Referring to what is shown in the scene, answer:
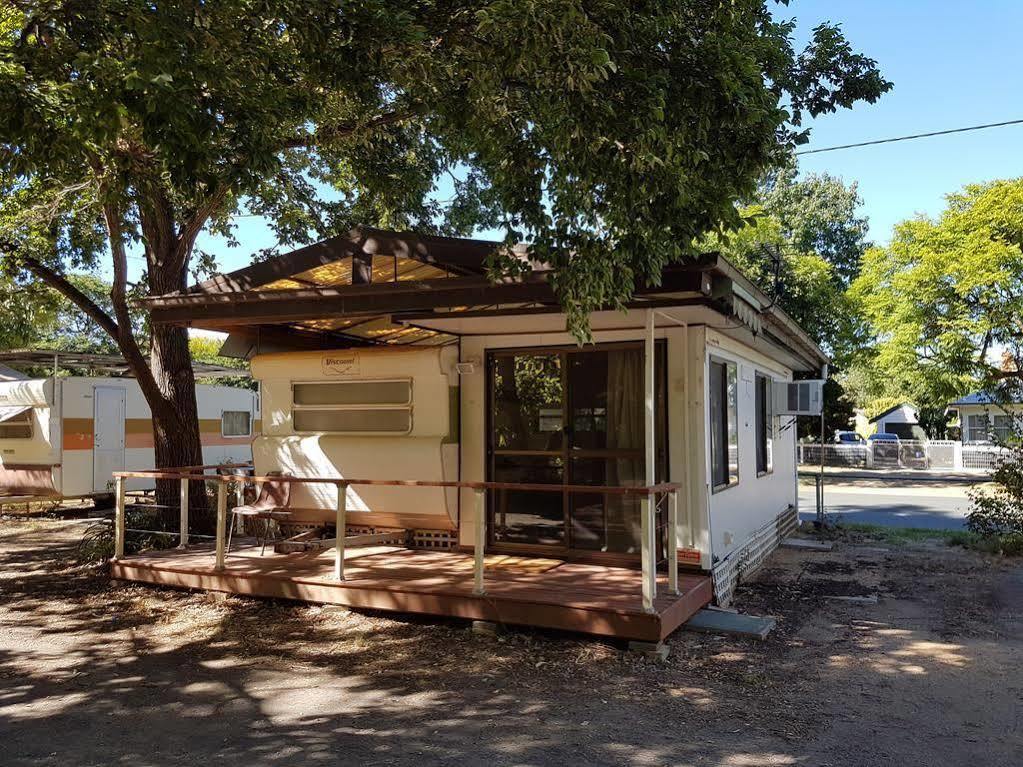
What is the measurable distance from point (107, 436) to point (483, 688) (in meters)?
10.8

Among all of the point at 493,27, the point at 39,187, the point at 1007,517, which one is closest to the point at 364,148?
the point at 39,187

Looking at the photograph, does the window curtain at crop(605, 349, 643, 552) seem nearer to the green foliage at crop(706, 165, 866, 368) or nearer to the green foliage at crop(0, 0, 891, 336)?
the green foliage at crop(0, 0, 891, 336)

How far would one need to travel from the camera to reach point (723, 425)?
7.68 meters

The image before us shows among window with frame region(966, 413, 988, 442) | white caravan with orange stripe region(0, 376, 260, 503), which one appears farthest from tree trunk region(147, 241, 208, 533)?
window with frame region(966, 413, 988, 442)

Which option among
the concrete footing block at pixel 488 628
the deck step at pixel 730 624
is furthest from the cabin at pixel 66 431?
the deck step at pixel 730 624

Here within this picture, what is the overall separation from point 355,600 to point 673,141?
14.0ft

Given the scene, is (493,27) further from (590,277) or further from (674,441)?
(674,441)

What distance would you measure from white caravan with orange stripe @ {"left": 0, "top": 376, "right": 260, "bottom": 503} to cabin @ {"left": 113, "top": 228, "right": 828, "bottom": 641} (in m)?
5.33

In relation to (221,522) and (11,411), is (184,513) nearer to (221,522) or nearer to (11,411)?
(221,522)

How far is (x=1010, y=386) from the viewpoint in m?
13.8

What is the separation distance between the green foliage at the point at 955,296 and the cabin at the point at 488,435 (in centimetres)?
1515

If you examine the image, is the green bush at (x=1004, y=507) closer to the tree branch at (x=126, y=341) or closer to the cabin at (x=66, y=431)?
the tree branch at (x=126, y=341)

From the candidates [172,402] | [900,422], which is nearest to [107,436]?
[172,402]

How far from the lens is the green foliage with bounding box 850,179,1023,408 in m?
20.6
